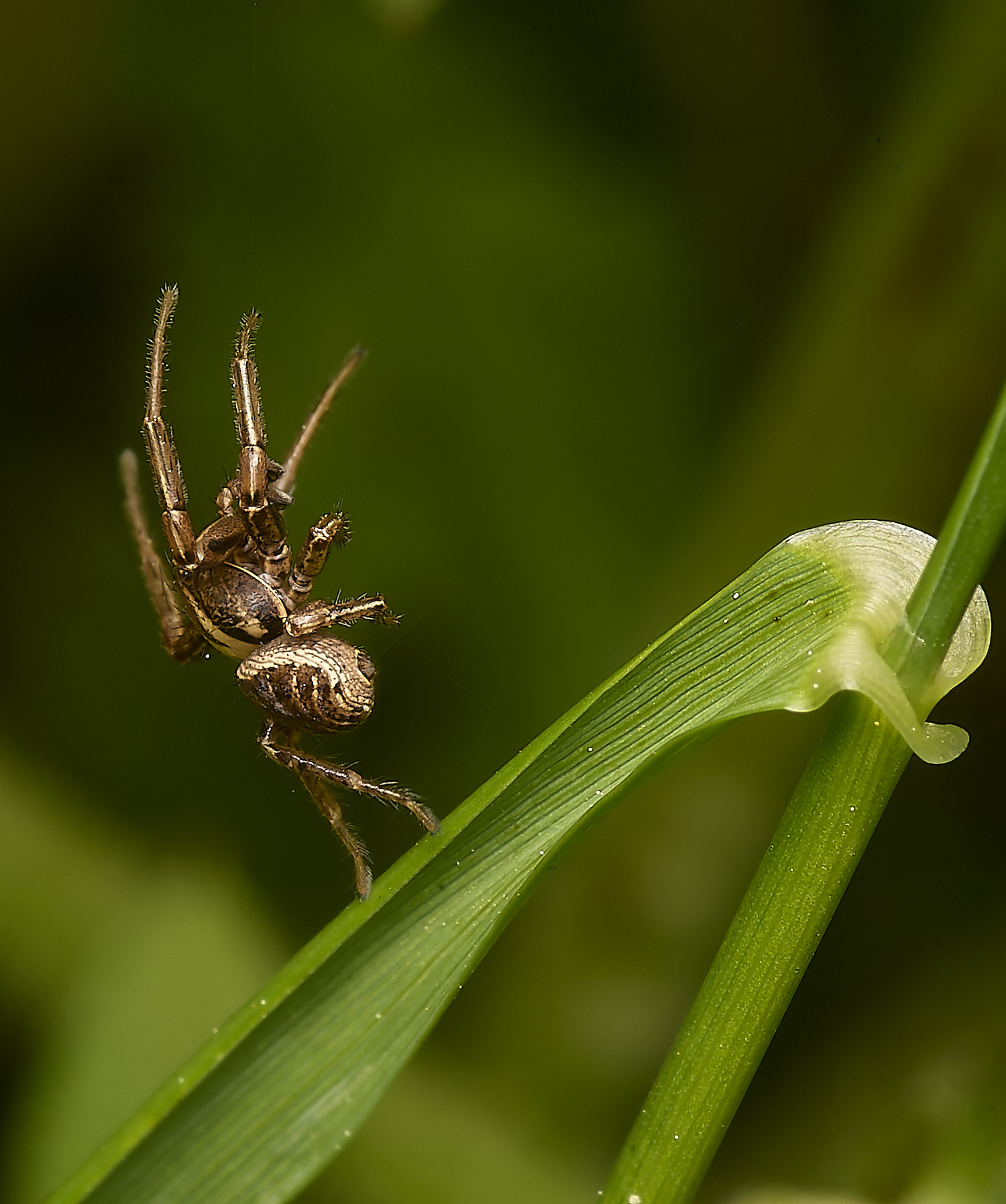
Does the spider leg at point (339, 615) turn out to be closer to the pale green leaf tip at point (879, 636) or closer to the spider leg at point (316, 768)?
the spider leg at point (316, 768)

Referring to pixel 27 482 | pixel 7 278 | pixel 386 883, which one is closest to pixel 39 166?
pixel 7 278

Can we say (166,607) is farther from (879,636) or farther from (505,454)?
(879,636)

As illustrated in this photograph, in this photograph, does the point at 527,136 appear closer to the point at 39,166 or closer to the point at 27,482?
the point at 39,166

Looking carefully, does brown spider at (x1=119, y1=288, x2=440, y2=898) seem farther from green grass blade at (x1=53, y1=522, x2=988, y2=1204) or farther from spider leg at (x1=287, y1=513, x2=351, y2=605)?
green grass blade at (x1=53, y1=522, x2=988, y2=1204)

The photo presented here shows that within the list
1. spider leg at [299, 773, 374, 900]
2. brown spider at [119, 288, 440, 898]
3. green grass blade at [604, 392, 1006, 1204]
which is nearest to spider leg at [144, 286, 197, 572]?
brown spider at [119, 288, 440, 898]

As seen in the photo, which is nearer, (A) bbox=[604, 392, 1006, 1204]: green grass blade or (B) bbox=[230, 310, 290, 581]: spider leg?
(A) bbox=[604, 392, 1006, 1204]: green grass blade
